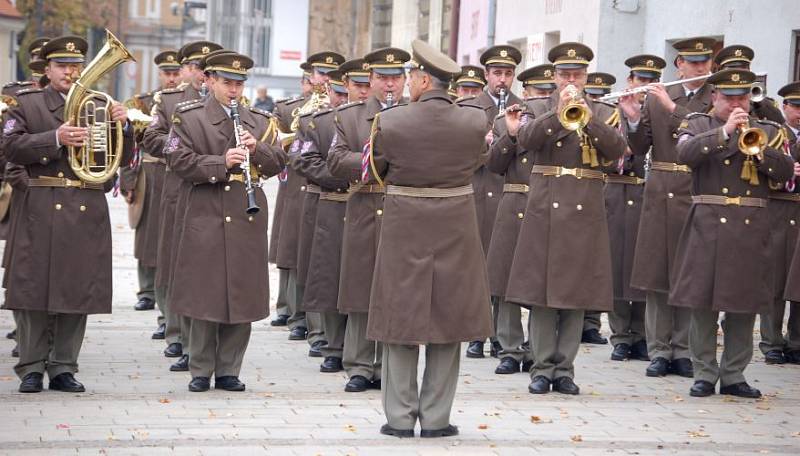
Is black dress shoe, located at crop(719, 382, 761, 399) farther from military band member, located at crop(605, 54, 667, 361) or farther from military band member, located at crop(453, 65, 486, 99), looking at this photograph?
military band member, located at crop(453, 65, 486, 99)

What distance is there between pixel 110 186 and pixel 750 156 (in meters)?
4.33

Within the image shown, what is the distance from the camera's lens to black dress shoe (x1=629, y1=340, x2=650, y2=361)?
13.0 metres

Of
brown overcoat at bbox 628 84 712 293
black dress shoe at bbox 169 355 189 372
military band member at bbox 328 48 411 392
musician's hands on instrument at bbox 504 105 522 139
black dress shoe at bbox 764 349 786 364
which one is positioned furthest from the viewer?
black dress shoe at bbox 764 349 786 364

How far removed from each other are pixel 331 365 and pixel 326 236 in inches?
37.2

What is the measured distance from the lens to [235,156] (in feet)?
34.0

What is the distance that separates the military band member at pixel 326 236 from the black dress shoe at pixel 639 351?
2504 millimetres

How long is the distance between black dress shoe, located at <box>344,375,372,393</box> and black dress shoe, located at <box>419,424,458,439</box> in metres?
1.64

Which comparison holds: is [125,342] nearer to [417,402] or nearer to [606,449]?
[417,402]

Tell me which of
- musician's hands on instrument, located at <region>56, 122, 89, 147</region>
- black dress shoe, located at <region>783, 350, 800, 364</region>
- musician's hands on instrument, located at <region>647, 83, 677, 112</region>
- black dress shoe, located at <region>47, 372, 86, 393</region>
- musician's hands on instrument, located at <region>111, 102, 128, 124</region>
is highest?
musician's hands on instrument, located at <region>647, 83, 677, 112</region>

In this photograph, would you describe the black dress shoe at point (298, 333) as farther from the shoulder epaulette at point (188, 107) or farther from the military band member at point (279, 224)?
the shoulder epaulette at point (188, 107)

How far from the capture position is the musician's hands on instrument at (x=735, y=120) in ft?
34.9

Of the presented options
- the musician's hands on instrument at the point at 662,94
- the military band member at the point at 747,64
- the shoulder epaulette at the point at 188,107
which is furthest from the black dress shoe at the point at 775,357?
the shoulder epaulette at the point at 188,107

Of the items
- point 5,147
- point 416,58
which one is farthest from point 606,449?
point 5,147

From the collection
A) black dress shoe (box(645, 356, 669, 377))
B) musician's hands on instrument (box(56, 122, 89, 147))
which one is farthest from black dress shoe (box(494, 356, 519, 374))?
musician's hands on instrument (box(56, 122, 89, 147))
